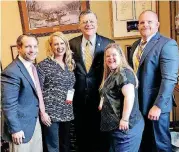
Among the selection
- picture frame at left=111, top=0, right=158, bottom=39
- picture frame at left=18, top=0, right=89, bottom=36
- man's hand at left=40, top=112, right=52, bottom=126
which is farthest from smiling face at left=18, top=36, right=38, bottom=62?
picture frame at left=111, top=0, right=158, bottom=39

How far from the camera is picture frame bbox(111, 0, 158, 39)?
117 inches

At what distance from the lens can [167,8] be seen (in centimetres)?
296

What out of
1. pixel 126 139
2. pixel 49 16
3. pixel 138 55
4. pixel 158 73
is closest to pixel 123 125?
pixel 126 139

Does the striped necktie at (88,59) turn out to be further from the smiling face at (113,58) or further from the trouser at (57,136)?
the trouser at (57,136)

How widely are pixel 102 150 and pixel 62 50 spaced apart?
1.09 metres

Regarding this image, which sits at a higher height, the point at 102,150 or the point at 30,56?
the point at 30,56

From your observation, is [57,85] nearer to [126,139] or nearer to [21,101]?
[21,101]

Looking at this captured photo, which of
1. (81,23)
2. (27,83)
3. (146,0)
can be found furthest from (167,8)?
(27,83)

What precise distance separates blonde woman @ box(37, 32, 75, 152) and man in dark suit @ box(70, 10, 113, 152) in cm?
13

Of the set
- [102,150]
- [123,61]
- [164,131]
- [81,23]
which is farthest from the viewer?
[102,150]

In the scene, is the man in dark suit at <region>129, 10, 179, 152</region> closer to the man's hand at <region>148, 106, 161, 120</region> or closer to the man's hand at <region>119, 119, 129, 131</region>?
the man's hand at <region>148, 106, 161, 120</region>

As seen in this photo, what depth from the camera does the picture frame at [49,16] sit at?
3.04 m

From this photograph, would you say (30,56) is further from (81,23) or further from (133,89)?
(133,89)

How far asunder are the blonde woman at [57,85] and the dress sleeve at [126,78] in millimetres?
529
